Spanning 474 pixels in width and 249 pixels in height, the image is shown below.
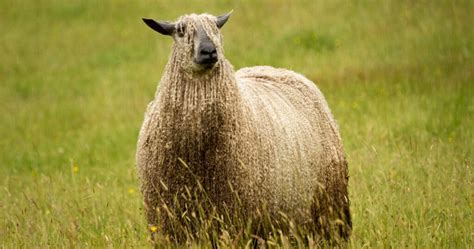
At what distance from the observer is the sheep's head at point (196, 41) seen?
487 centimetres

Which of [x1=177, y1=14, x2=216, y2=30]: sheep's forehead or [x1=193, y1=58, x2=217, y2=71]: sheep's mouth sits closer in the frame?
[x1=193, y1=58, x2=217, y2=71]: sheep's mouth

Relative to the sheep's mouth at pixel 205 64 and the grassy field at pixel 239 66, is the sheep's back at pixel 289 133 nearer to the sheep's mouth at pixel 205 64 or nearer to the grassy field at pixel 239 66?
the grassy field at pixel 239 66

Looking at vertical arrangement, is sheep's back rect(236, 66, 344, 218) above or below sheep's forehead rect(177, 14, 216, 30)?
below

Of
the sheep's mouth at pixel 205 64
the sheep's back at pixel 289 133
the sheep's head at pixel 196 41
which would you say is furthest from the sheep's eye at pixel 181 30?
the sheep's back at pixel 289 133

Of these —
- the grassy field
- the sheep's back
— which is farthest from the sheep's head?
the grassy field

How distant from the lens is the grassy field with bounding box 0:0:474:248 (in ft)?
20.5

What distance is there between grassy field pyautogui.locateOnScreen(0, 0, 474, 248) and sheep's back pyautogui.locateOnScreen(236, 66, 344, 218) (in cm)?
50

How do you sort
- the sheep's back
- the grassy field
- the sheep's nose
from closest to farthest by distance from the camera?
the sheep's nose → the sheep's back → the grassy field

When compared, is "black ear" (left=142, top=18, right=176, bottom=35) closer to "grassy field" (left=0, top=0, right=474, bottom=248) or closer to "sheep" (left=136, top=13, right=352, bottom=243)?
"sheep" (left=136, top=13, right=352, bottom=243)

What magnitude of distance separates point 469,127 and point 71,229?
19.8 feet

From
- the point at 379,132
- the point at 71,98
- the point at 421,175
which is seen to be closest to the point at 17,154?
the point at 71,98

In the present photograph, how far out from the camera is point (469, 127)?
9289 mm

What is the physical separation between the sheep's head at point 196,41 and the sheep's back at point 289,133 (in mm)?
606

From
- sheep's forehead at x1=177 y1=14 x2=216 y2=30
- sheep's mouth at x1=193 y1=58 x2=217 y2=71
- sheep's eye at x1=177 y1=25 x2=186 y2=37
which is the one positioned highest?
sheep's forehead at x1=177 y1=14 x2=216 y2=30
